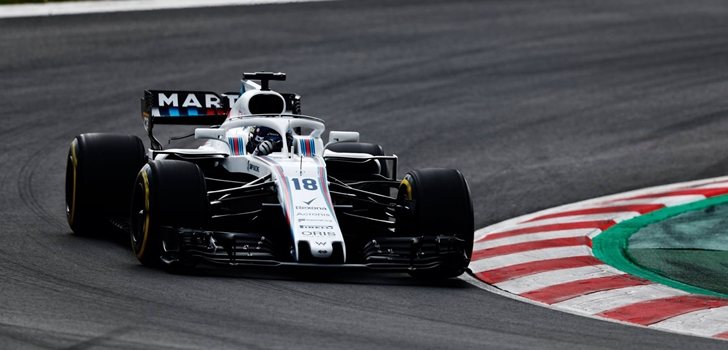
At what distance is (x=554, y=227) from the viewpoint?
1259 centimetres

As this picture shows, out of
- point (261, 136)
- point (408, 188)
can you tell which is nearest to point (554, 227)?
point (408, 188)

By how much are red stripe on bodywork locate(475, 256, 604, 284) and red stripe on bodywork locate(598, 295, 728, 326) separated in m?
1.35

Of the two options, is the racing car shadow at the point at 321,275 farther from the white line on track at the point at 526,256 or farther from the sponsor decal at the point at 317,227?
the white line on track at the point at 526,256

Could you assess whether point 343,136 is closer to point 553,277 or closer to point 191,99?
point 191,99

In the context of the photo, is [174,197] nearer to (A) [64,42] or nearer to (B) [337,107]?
(B) [337,107]

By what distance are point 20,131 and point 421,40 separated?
308 inches

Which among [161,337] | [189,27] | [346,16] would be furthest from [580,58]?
[161,337]

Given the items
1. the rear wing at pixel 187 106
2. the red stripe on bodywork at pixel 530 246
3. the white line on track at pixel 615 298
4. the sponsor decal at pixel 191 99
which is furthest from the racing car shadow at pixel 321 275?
the sponsor decal at pixel 191 99

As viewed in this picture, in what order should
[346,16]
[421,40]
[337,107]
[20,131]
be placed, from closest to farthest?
[20,131], [337,107], [421,40], [346,16]

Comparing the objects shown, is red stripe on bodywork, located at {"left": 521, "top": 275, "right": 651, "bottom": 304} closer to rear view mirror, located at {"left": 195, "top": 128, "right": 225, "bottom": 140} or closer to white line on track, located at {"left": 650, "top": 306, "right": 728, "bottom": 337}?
white line on track, located at {"left": 650, "top": 306, "right": 728, "bottom": 337}

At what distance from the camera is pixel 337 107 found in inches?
699

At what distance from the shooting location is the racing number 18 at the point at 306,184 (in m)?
10.0

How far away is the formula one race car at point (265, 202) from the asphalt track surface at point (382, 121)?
0.22 m

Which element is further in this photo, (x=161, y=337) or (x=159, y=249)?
(x=159, y=249)
